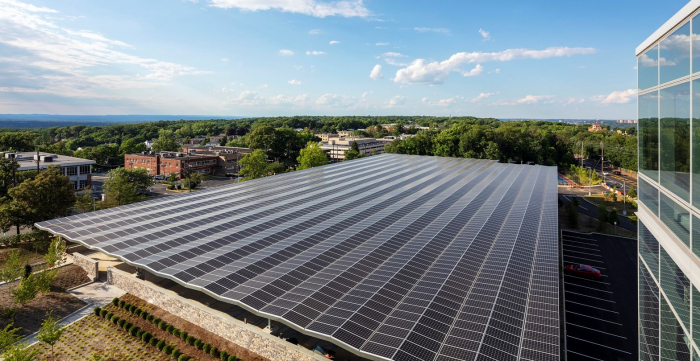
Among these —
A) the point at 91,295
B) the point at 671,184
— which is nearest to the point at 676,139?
the point at 671,184

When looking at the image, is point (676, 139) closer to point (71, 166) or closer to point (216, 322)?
point (216, 322)

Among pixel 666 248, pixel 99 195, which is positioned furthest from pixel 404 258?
pixel 99 195

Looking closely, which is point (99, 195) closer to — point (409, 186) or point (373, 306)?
point (409, 186)

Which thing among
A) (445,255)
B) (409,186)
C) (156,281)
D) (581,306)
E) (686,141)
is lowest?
(581,306)

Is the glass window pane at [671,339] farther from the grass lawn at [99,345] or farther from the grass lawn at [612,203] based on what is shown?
the grass lawn at [612,203]

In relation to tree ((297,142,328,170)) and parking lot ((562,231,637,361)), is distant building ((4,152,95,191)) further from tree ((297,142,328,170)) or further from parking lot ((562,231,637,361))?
parking lot ((562,231,637,361))

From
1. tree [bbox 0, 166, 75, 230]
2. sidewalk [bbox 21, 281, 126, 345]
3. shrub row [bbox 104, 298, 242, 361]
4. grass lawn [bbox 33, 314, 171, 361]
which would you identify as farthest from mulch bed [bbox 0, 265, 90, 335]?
tree [bbox 0, 166, 75, 230]

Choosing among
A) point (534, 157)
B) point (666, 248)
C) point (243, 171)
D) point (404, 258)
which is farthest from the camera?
point (534, 157)
